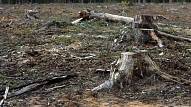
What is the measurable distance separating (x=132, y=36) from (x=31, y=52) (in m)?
3.94

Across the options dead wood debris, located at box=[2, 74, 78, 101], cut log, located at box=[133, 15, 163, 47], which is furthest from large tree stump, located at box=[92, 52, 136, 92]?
cut log, located at box=[133, 15, 163, 47]

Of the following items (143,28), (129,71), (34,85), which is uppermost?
(143,28)

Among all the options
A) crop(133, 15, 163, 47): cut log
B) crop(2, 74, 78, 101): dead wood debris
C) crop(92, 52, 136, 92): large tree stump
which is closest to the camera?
crop(2, 74, 78, 101): dead wood debris

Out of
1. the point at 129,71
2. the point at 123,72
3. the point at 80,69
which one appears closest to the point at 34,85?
the point at 80,69

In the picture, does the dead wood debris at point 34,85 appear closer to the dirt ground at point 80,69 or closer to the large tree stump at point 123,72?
the dirt ground at point 80,69

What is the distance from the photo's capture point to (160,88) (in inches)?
267

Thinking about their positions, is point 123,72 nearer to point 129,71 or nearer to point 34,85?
point 129,71

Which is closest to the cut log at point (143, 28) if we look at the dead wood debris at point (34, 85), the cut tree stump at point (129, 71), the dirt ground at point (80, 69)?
the dirt ground at point (80, 69)

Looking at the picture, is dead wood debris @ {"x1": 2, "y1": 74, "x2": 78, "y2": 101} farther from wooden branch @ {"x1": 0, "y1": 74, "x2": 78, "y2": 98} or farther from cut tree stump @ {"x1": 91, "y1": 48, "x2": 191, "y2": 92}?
cut tree stump @ {"x1": 91, "y1": 48, "x2": 191, "y2": 92}

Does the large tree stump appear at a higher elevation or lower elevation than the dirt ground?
higher

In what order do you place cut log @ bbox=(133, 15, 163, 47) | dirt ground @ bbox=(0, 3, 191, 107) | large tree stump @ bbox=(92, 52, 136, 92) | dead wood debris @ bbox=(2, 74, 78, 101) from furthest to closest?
cut log @ bbox=(133, 15, 163, 47), large tree stump @ bbox=(92, 52, 136, 92), dead wood debris @ bbox=(2, 74, 78, 101), dirt ground @ bbox=(0, 3, 191, 107)

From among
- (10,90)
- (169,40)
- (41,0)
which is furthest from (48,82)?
(41,0)

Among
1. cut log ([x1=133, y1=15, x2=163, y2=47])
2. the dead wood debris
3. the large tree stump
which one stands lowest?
the dead wood debris

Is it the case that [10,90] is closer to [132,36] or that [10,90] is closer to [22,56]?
[22,56]
